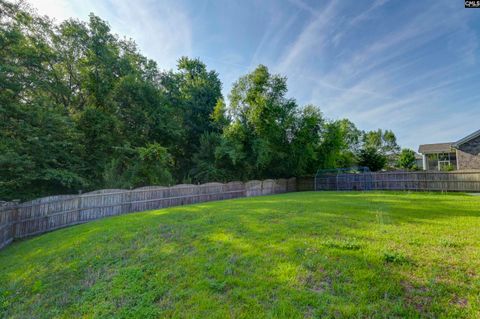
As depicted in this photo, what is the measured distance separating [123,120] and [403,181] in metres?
22.1

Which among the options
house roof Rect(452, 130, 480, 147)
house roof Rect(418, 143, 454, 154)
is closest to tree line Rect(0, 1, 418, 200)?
house roof Rect(418, 143, 454, 154)

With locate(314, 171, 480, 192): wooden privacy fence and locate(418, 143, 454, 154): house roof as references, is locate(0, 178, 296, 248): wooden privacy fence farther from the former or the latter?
locate(418, 143, 454, 154): house roof

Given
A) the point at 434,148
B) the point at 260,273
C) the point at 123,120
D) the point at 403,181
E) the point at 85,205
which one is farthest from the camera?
the point at 434,148

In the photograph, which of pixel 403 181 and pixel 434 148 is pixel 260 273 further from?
pixel 434 148

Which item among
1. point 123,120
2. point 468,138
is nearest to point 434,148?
point 468,138

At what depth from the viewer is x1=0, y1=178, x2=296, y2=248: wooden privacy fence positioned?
6.82m

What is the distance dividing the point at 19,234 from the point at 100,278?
6429 millimetres

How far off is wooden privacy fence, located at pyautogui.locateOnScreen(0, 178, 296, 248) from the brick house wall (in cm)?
1791

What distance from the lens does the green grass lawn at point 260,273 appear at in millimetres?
2229

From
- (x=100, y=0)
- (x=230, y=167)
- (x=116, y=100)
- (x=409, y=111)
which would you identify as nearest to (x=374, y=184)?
(x=409, y=111)

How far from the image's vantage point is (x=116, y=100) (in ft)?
52.2

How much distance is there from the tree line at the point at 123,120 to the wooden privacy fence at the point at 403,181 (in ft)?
9.10

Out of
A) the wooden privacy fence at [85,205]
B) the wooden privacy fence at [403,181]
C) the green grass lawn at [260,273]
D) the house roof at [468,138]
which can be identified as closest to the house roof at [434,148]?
the house roof at [468,138]

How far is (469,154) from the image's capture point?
1546 centimetres
